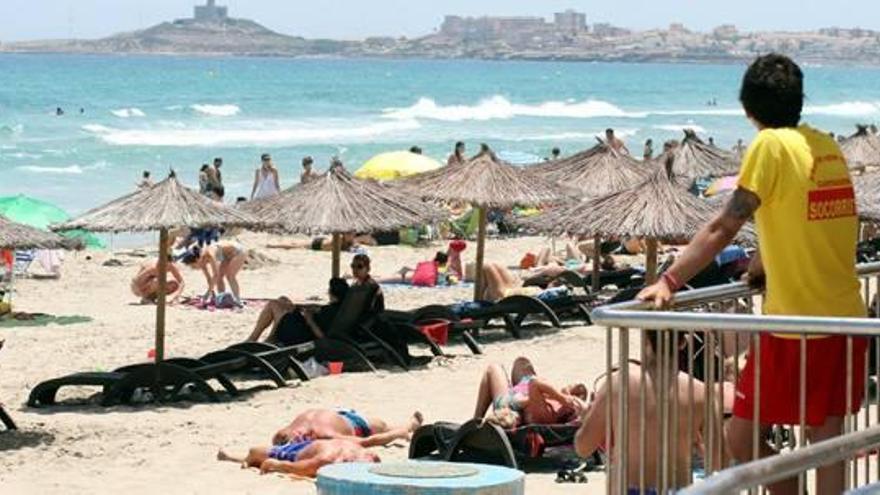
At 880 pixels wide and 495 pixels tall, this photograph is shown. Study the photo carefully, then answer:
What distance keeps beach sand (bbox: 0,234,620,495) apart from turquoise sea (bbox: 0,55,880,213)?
20349mm

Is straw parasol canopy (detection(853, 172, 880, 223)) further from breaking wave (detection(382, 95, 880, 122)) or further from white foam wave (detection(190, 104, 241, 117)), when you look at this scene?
breaking wave (detection(382, 95, 880, 122))

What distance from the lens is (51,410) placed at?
46.1 ft

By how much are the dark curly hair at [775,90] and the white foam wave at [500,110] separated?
262 ft

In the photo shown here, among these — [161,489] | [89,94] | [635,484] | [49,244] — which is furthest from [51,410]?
[89,94]

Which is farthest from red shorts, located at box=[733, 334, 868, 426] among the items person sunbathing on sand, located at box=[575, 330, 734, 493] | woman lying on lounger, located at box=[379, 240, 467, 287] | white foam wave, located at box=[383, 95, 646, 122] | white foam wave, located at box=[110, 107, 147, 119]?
white foam wave, located at box=[383, 95, 646, 122]

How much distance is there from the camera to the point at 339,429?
1180 cm

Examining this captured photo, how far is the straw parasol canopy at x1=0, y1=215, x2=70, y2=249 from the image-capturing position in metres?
13.4

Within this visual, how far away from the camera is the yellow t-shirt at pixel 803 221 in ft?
16.5

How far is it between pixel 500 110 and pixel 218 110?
18285 millimetres

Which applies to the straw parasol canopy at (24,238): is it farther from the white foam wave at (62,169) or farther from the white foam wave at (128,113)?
the white foam wave at (128,113)

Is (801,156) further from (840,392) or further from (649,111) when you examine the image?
(649,111)

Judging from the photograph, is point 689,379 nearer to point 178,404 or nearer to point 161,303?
point 178,404

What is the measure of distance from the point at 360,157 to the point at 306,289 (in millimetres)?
37692

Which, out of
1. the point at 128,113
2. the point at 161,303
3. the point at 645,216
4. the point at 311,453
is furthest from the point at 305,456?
the point at 128,113
